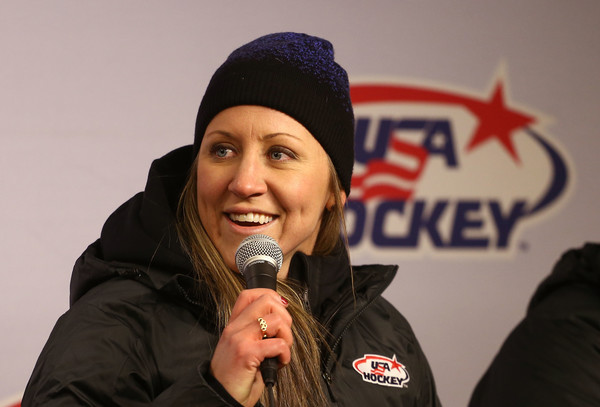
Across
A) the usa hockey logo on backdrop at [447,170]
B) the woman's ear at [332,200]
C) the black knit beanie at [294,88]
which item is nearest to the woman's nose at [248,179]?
the black knit beanie at [294,88]

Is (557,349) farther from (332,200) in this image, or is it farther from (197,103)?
(197,103)

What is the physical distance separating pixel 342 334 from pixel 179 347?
13.2 inches

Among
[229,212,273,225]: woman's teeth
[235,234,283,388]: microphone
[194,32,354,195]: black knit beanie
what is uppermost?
[194,32,354,195]: black knit beanie

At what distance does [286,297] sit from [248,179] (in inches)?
8.8

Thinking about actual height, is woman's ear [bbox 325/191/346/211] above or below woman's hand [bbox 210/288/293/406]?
above

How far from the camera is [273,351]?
3.53 ft

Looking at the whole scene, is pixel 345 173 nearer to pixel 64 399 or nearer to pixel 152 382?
pixel 152 382

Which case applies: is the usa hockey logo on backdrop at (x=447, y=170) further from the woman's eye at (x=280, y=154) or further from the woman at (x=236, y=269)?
the woman's eye at (x=280, y=154)

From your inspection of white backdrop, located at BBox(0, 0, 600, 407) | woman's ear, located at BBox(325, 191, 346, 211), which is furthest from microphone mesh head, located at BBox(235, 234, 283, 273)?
white backdrop, located at BBox(0, 0, 600, 407)

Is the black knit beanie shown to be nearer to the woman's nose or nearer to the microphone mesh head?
the woman's nose

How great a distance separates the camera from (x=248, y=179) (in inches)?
56.7

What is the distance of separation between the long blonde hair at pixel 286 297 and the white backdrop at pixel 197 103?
1.04 metres

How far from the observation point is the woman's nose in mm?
1439

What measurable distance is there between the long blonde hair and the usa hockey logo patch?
0.29 feet
